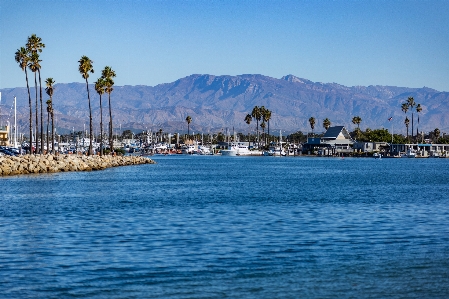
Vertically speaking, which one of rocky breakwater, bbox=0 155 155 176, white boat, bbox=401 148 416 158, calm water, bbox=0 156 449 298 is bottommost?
white boat, bbox=401 148 416 158

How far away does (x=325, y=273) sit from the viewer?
18812 millimetres

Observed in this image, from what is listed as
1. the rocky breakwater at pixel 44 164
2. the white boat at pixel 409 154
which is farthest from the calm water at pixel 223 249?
the white boat at pixel 409 154

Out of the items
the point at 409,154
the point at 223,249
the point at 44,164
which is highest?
the point at 44,164

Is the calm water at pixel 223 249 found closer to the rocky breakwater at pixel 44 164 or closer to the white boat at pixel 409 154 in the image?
the rocky breakwater at pixel 44 164

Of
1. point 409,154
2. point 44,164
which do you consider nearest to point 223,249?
point 44,164

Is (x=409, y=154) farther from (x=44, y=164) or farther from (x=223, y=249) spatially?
(x=223, y=249)

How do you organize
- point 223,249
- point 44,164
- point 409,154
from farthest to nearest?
point 409,154 → point 44,164 → point 223,249

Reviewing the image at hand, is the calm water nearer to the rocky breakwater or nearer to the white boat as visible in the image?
the rocky breakwater

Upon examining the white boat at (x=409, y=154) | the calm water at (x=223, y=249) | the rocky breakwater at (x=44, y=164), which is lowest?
the white boat at (x=409, y=154)

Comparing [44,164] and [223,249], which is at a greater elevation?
[44,164]

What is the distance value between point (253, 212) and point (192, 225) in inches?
256

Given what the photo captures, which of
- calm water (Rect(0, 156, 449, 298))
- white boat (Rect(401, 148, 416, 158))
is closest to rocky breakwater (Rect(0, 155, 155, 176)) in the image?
calm water (Rect(0, 156, 449, 298))

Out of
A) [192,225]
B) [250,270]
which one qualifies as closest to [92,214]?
[192,225]

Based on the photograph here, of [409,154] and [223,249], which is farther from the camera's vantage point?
[409,154]
